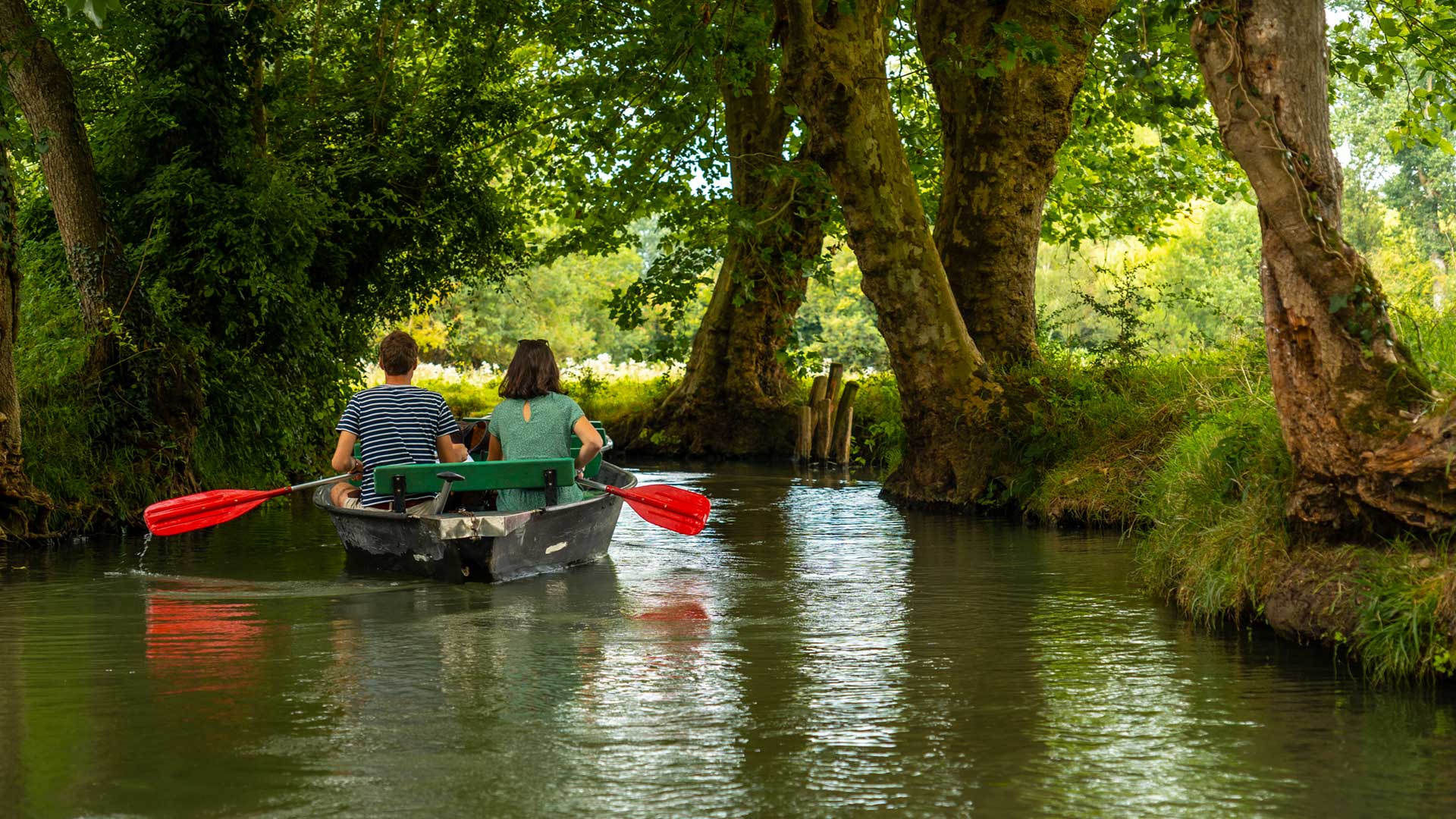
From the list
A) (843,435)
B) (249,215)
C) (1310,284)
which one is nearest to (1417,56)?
(1310,284)

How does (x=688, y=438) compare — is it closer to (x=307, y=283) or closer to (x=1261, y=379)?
(x=307, y=283)

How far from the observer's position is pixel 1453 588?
22.0 feet

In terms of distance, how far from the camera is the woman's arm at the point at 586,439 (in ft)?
36.0

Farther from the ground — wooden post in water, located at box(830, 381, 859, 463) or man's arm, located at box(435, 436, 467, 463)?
wooden post in water, located at box(830, 381, 859, 463)

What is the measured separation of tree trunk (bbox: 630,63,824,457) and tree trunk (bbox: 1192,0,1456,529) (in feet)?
55.5

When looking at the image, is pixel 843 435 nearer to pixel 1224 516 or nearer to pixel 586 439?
pixel 586 439

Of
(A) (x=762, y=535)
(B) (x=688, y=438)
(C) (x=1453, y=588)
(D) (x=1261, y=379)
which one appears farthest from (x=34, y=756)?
(B) (x=688, y=438)

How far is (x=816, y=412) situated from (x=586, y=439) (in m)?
15.3

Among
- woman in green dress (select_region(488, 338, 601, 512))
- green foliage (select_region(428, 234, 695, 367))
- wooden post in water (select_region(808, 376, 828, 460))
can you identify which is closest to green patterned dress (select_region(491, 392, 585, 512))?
woman in green dress (select_region(488, 338, 601, 512))

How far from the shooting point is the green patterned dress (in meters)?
11.0

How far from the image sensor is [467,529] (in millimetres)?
9961

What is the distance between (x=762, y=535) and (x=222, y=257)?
5.97 m

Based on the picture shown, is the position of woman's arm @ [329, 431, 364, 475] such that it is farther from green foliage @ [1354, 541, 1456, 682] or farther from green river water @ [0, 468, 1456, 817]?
green foliage @ [1354, 541, 1456, 682]

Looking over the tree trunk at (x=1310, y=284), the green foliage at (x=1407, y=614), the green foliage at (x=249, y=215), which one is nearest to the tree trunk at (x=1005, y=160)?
the green foliage at (x=249, y=215)
